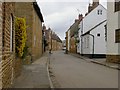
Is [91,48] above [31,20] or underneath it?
underneath

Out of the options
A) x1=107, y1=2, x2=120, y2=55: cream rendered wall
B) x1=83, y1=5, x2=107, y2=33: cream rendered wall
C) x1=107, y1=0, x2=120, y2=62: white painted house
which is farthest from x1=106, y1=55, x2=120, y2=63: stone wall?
x1=83, y1=5, x2=107, y2=33: cream rendered wall

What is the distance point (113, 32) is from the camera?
1203 inches

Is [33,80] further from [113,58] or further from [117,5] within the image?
[117,5]

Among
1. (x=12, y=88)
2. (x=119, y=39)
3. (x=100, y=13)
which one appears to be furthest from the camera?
(x=100, y=13)

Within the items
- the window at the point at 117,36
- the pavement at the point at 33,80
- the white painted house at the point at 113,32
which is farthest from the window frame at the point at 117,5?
the pavement at the point at 33,80

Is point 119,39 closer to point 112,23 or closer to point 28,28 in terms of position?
point 112,23

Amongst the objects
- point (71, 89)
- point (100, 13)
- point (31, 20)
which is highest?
point (100, 13)

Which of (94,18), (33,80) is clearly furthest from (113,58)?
(94,18)

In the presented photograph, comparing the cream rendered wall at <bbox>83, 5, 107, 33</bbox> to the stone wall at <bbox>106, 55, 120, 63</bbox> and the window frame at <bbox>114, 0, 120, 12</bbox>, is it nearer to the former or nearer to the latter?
the window frame at <bbox>114, 0, 120, 12</bbox>

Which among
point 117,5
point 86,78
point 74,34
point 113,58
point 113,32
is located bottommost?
point 86,78

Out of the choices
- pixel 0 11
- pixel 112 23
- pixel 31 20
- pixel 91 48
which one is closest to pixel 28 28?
pixel 31 20

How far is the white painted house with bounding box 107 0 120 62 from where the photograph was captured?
96.2ft

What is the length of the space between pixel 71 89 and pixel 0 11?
212 inches

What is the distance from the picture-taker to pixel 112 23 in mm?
30906
